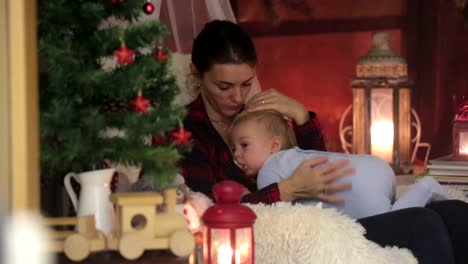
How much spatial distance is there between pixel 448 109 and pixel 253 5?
123 cm

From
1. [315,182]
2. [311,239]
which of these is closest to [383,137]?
[315,182]

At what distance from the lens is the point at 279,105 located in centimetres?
278

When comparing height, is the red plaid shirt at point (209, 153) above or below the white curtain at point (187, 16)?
below

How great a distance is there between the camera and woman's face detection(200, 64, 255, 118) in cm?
274

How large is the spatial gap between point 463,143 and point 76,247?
2.22 m

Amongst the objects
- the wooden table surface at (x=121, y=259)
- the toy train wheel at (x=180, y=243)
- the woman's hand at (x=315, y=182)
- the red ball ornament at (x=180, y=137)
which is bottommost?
the wooden table surface at (x=121, y=259)

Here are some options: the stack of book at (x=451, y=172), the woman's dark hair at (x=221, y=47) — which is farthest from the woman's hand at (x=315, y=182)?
the stack of book at (x=451, y=172)

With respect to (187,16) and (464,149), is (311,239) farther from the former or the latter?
(464,149)

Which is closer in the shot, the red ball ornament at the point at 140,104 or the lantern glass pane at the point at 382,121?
the red ball ornament at the point at 140,104

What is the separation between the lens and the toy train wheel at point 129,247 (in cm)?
169

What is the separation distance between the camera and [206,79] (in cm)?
279

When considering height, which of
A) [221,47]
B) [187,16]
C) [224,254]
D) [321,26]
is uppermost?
[321,26]

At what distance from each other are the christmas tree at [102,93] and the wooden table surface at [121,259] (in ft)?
0.52

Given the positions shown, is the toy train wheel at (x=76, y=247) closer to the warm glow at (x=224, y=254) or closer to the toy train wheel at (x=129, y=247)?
the toy train wheel at (x=129, y=247)
